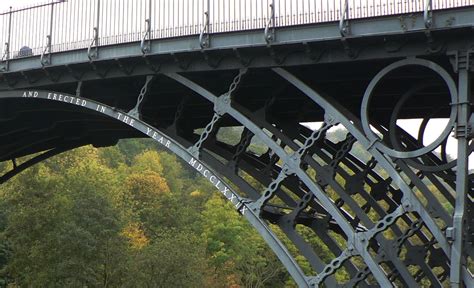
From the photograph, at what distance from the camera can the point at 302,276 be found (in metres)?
10.9

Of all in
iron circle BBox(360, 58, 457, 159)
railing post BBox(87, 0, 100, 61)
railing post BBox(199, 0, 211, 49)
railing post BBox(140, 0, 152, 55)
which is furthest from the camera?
railing post BBox(87, 0, 100, 61)

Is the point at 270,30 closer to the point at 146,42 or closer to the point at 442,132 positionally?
the point at 146,42

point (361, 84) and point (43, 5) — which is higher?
point (43, 5)

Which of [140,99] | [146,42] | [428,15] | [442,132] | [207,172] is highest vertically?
[146,42]

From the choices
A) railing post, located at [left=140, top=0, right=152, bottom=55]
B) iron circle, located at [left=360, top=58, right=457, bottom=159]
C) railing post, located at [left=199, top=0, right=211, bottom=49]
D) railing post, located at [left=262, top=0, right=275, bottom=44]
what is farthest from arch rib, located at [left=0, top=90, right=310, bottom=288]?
railing post, located at [left=262, top=0, right=275, bottom=44]

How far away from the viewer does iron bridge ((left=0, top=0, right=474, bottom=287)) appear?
10234 mm

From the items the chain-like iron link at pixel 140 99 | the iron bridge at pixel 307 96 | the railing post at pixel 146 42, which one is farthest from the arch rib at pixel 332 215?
the railing post at pixel 146 42

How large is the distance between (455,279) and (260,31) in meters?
5.94

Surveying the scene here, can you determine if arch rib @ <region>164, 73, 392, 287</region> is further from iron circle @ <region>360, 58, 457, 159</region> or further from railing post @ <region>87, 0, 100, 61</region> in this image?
railing post @ <region>87, 0, 100, 61</region>

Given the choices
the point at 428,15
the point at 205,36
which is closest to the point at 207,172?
the point at 205,36

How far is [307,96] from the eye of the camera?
44.0 ft

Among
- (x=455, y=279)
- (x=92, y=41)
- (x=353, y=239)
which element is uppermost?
(x=92, y=41)

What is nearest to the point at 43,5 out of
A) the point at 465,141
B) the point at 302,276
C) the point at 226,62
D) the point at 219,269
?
the point at 226,62

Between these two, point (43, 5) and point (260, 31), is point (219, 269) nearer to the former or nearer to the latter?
point (43, 5)
